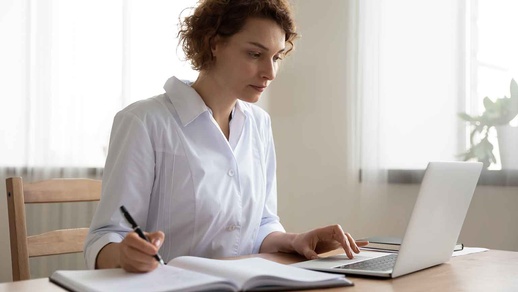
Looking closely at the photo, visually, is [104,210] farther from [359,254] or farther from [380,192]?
[380,192]

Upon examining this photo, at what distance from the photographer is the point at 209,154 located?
5.33 ft

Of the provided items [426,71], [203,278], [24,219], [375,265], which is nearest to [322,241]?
[375,265]

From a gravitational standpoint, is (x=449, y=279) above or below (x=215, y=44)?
below

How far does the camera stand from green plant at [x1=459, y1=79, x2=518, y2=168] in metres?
2.93

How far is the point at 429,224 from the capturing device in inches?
49.1

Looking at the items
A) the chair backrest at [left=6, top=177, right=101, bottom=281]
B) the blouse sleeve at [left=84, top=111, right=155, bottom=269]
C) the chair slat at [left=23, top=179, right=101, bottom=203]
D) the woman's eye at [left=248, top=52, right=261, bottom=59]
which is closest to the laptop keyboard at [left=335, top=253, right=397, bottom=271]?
the blouse sleeve at [left=84, top=111, right=155, bottom=269]

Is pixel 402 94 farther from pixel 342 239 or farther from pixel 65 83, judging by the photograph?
pixel 342 239

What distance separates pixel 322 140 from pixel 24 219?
2.13 meters

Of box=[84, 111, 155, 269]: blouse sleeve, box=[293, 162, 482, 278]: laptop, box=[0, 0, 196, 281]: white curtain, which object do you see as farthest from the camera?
box=[0, 0, 196, 281]: white curtain

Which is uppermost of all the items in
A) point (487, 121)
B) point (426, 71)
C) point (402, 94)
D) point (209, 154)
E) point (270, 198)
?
point (426, 71)

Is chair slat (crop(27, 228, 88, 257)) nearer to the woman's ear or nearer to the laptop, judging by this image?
the woman's ear

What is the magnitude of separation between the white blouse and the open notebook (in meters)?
0.35

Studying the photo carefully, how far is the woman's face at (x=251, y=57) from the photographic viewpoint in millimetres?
1660

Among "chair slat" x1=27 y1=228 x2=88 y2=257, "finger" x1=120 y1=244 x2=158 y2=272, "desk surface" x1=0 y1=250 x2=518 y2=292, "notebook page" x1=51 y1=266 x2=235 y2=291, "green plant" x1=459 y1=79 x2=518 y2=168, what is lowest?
"chair slat" x1=27 y1=228 x2=88 y2=257
